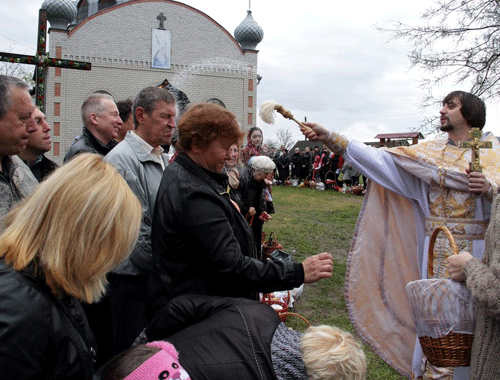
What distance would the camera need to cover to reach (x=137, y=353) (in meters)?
1.44

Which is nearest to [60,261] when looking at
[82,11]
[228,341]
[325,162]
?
[228,341]

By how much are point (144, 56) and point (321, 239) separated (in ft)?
65.5

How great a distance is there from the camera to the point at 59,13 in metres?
25.1

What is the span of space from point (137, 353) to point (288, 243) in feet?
23.7

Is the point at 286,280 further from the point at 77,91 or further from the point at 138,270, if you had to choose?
the point at 77,91

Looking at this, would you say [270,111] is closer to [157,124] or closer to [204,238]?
[157,124]

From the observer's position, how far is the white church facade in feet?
80.5

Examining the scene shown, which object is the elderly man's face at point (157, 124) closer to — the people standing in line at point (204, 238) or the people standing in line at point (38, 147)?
the people standing in line at point (38, 147)

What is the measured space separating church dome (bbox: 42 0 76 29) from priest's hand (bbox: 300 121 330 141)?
24761 millimetres

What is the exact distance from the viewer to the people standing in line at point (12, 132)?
7.14 ft

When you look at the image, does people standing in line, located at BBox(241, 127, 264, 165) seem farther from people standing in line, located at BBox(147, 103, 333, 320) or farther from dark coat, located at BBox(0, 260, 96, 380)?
dark coat, located at BBox(0, 260, 96, 380)

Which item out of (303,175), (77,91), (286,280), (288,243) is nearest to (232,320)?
(286,280)

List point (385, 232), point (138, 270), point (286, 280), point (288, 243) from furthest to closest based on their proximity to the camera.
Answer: point (288, 243) → point (385, 232) → point (138, 270) → point (286, 280)

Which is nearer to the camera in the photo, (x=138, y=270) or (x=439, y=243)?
(x=138, y=270)
